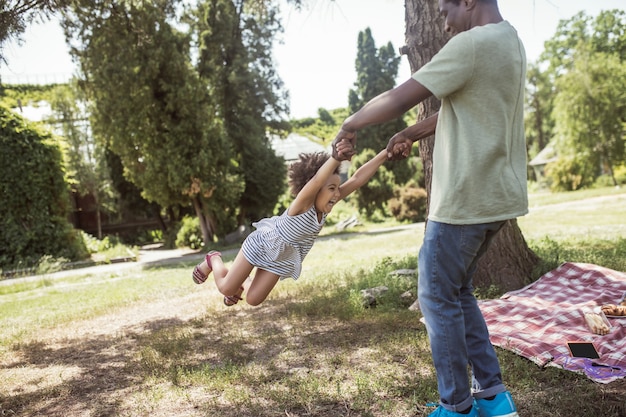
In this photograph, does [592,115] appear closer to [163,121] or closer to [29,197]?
[163,121]

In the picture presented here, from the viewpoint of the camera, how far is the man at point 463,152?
2.17 metres

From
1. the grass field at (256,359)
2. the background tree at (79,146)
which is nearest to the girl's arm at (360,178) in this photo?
the grass field at (256,359)

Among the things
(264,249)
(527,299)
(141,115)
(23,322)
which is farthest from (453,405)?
(141,115)

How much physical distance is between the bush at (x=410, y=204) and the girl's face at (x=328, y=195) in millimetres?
20274

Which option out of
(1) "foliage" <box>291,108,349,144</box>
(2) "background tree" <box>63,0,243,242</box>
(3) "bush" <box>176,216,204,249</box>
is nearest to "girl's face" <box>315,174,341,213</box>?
(2) "background tree" <box>63,0,243,242</box>

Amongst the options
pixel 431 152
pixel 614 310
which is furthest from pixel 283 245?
pixel 614 310

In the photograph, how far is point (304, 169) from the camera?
4379 millimetres

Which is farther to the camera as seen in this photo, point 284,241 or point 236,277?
point 236,277

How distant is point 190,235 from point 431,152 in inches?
700

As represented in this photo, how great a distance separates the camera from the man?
2.17 metres

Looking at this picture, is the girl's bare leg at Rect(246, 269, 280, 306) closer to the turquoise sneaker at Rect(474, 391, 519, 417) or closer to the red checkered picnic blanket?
the red checkered picnic blanket

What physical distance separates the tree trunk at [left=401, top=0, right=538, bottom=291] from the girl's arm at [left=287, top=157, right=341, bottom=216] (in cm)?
218

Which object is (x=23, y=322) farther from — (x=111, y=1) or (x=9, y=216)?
(x=9, y=216)

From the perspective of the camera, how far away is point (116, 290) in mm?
10148
